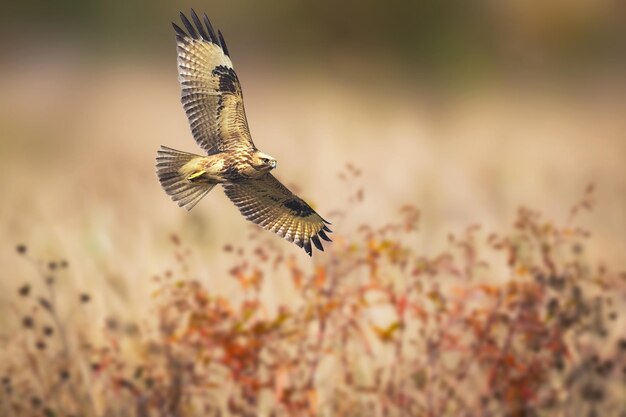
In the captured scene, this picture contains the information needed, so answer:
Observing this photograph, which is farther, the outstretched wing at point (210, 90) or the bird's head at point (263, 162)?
the outstretched wing at point (210, 90)

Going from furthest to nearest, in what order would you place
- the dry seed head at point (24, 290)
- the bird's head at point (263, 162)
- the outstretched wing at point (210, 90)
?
the dry seed head at point (24, 290) < the outstretched wing at point (210, 90) < the bird's head at point (263, 162)

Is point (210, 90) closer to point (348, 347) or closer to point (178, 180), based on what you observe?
point (178, 180)

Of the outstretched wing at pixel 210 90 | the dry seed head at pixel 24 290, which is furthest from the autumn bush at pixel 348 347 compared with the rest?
the outstretched wing at pixel 210 90

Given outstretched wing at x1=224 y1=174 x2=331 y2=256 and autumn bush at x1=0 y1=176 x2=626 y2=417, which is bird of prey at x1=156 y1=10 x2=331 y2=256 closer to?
outstretched wing at x1=224 y1=174 x2=331 y2=256

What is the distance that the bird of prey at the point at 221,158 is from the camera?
1.61 meters

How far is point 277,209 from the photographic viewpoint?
1.89 meters

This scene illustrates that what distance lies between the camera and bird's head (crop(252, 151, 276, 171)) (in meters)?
1.56

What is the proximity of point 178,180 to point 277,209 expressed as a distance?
0.78 feet

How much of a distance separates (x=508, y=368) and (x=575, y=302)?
35cm

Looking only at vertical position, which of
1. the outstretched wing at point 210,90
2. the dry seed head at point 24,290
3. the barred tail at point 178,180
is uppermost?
the outstretched wing at point 210,90

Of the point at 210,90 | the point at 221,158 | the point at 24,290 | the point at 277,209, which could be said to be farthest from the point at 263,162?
the point at 24,290

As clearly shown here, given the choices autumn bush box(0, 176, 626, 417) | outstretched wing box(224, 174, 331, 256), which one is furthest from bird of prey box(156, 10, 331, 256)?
autumn bush box(0, 176, 626, 417)

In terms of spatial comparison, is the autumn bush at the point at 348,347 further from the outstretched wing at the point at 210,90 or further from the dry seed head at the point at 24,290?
the outstretched wing at the point at 210,90

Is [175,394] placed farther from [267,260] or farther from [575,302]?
[575,302]
